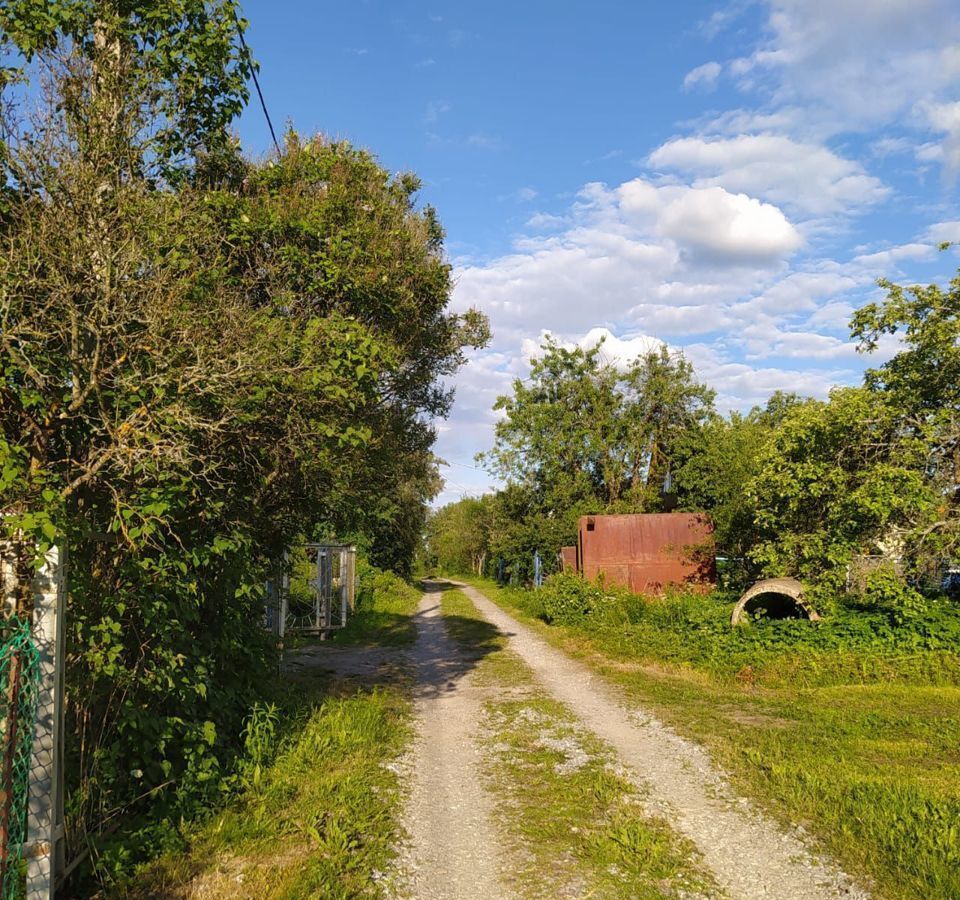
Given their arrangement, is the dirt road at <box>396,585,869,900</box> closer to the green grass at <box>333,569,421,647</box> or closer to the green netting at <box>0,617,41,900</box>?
the green netting at <box>0,617,41,900</box>

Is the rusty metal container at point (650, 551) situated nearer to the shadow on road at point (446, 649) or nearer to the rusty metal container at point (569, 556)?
the rusty metal container at point (569, 556)

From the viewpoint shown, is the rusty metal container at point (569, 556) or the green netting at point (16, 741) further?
the rusty metal container at point (569, 556)

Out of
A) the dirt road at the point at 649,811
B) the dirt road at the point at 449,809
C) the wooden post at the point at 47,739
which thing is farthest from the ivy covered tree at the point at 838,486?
the wooden post at the point at 47,739

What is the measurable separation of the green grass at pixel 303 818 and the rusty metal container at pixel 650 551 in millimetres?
11076

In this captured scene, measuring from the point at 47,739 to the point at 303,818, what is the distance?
2142mm

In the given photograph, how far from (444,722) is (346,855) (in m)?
3.81

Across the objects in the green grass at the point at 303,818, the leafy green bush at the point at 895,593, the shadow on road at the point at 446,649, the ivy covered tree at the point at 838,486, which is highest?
the ivy covered tree at the point at 838,486

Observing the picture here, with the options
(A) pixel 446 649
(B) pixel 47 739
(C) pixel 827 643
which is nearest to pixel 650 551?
(A) pixel 446 649

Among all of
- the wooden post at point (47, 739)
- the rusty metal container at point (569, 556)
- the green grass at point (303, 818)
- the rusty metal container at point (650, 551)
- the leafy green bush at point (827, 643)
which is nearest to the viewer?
the wooden post at point (47, 739)

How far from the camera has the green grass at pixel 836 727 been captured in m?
4.55

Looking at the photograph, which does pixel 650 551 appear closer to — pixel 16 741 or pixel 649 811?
pixel 649 811

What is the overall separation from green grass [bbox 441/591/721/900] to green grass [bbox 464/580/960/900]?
1.07m

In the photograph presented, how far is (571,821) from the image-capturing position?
511 cm

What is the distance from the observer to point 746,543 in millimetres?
14867
